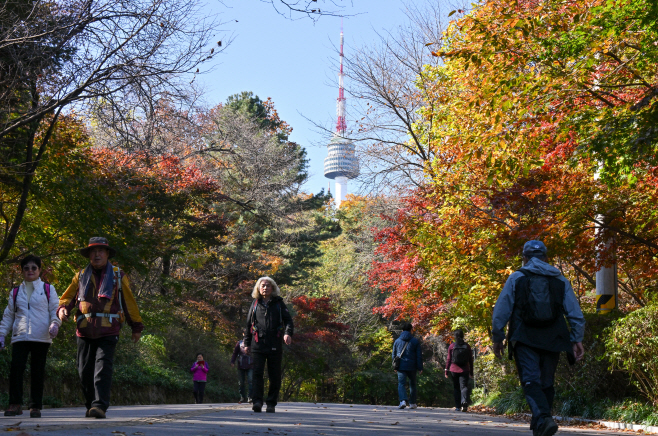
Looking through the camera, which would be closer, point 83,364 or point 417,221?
point 83,364

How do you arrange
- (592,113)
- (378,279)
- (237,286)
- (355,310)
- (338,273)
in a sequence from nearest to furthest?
(592,113), (378,279), (237,286), (355,310), (338,273)

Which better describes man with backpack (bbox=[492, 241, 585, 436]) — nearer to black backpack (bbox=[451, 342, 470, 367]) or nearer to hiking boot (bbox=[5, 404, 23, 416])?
hiking boot (bbox=[5, 404, 23, 416])

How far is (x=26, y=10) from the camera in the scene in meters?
10.7

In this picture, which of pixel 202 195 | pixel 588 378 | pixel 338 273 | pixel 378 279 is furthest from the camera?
pixel 338 273

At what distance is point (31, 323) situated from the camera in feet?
27.5

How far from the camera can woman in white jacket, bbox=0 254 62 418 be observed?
8375mm

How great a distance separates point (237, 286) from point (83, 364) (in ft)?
79.4

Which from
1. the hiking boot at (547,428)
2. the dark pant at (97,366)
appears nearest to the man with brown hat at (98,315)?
the dark pant at (97,366)

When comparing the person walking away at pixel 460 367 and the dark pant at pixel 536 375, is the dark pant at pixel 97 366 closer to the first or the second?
the dark pant at pixel 536 375

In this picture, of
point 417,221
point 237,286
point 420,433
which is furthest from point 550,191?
point 237,286

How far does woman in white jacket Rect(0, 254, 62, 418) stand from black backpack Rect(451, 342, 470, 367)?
32.4 feet

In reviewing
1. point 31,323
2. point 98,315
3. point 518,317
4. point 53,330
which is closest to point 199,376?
point 31,323

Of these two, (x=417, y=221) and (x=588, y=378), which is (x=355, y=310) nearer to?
(x=417, y=221)

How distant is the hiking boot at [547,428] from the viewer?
6.29m
